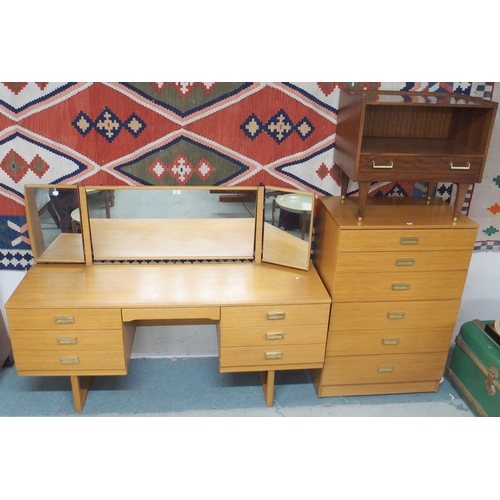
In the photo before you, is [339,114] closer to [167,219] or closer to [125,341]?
[167,219]

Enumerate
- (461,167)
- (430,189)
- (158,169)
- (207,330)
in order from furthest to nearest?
(207,330), (430,189), (158,169), (461,167)

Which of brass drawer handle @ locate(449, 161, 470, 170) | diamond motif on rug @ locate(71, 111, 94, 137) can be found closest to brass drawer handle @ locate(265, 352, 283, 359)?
brass drawer handle @ locate(449, 161, 470, 170)

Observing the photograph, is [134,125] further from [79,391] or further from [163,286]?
[79,391]

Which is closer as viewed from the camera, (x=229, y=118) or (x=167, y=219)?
(x=229, y=118)

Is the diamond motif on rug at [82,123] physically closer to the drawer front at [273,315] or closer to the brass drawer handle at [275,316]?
the drawer front at [273,315]

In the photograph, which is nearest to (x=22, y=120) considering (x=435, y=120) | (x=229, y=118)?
(x=229, y=118)

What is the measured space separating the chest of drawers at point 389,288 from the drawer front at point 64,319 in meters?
1.13

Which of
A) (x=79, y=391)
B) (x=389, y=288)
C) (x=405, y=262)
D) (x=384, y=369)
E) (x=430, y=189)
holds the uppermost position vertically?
(x=430, y=189)

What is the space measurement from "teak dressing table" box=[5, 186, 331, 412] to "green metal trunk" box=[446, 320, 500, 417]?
2.89 ft

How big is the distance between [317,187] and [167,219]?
851mm

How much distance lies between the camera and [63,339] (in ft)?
8.08

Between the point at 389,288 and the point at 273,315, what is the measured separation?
622 millimetres

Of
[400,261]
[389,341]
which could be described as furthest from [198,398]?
[400,261]

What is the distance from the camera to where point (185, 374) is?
2.98 metres
